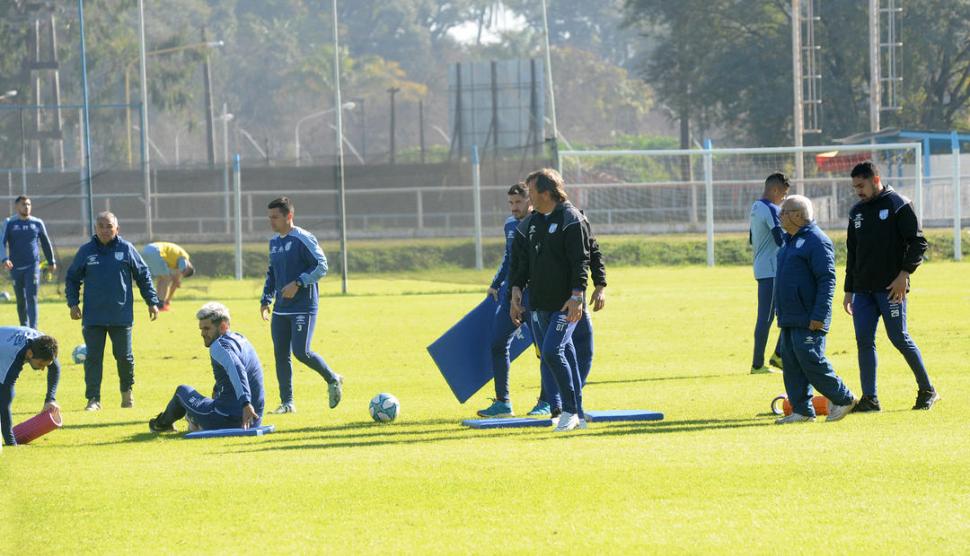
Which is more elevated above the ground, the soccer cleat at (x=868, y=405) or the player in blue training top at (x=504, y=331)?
the player in blue training top at (x=504, y=331)

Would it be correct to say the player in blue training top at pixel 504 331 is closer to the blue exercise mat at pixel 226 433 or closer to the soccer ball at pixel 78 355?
the blue exercise mat at pixel 226 433

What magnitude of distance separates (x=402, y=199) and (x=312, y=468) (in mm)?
39768

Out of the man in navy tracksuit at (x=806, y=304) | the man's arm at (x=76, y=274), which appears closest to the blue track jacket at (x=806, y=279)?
the man in navy tracksuit at (x=806, y=304)

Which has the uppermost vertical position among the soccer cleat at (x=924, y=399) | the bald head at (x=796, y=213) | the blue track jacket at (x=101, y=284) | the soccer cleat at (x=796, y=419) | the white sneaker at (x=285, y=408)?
the bald head at (x=796, y=213)

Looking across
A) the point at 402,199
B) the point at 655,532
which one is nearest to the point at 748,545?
the point at 655,532

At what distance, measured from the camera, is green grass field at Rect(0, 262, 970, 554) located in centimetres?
765

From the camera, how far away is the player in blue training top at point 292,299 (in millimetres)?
13672

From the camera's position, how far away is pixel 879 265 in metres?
11.8

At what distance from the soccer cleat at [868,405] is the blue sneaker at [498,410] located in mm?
2857

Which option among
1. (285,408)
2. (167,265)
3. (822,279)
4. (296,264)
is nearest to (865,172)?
(822,279)

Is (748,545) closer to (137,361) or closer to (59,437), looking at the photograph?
(59,437)

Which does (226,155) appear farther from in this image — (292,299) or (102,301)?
(292,299)

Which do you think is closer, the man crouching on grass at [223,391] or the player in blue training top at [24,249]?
the man crouching on grass at [223,391]

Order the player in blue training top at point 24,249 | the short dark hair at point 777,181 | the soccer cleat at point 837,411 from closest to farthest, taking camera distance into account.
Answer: the soccer cleat at point 837,411 → the short dark hair at point 777,181 → the player in blue training top at point 24,249
